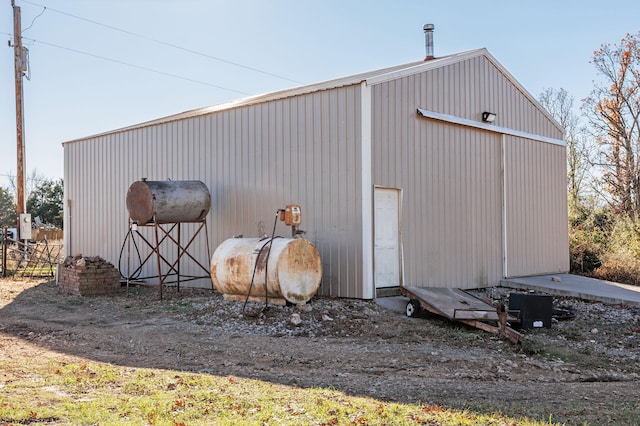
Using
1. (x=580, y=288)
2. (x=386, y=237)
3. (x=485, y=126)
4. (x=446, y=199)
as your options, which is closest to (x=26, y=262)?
(x=386, y=237)

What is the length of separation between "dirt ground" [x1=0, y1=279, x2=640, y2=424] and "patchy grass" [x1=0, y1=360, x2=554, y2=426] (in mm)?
373

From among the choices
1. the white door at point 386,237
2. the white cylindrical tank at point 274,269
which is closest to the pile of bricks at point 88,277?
the white cylindrical tank at point 274,269

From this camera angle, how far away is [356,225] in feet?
33.0

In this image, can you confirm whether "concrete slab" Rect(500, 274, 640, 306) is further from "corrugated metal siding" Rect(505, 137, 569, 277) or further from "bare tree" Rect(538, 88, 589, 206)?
"bare tree" Rect(538, 88, 589, 206)

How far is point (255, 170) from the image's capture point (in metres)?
11.8

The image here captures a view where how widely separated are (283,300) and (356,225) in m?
1.84

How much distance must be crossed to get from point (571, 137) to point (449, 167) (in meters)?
18.1

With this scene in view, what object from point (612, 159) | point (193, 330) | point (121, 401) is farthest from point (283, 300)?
point (612, 159)

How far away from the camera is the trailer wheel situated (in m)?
9.42

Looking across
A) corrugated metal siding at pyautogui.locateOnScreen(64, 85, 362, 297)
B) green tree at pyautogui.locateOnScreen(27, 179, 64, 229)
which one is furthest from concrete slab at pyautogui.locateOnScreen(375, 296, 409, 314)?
green tree at pyautogui.locateOnScreen(27, 179, 64, 229)

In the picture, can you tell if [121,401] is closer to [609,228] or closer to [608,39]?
[609,228]

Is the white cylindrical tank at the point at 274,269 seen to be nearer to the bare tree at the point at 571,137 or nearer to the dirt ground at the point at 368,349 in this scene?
the dirt ground at the point at 368,349

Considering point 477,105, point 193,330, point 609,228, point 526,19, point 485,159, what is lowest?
point 193,330

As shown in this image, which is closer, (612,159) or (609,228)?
(609,228)
